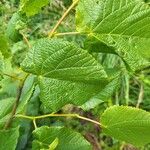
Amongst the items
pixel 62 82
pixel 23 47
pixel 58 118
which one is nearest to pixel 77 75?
pixel 62 82

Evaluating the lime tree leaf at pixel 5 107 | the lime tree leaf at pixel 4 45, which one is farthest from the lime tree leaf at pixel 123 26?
the lime tree leaf at pixel 5 107

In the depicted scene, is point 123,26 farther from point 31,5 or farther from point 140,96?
point 140,96

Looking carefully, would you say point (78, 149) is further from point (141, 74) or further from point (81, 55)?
point (141, 74)

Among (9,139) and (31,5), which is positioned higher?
(31,5)

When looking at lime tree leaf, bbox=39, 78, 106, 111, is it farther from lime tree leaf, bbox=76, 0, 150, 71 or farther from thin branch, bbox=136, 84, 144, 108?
thin branch, bbox=136, 84, 144, 108

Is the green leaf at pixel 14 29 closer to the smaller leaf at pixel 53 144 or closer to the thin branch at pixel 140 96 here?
the smaller leaf at pixel 53 144

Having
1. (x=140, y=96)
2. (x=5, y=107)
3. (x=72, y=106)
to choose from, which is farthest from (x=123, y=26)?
(x=140, y=96)
